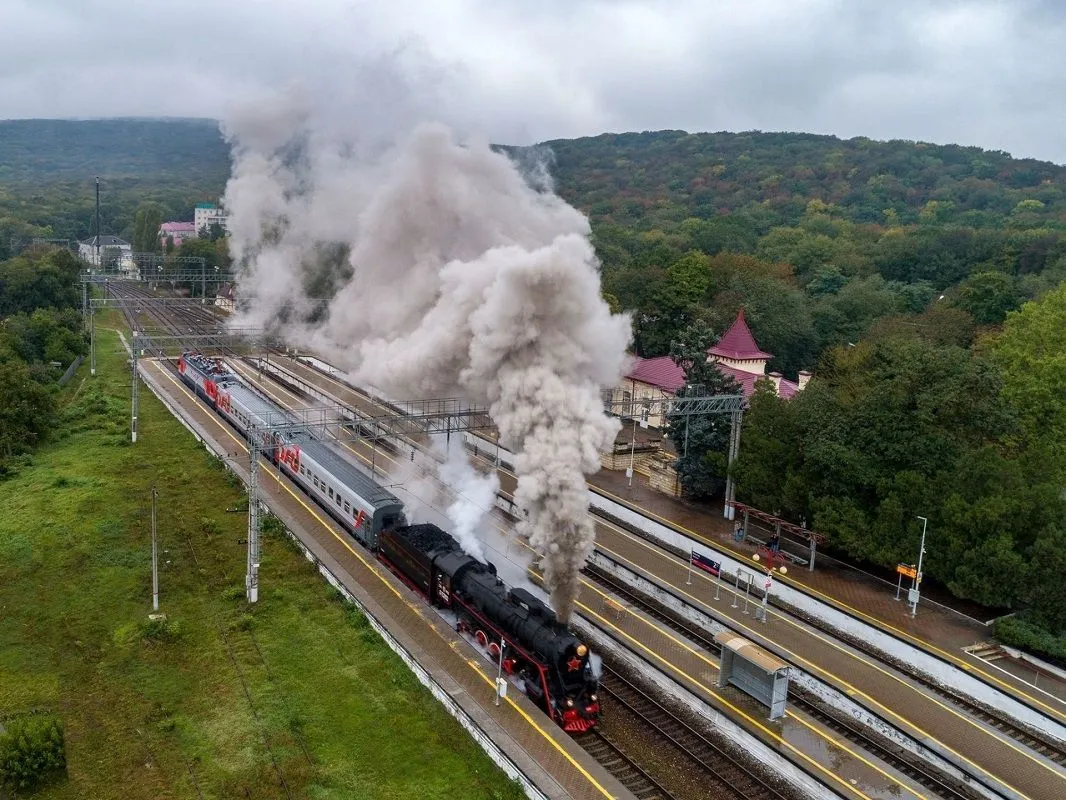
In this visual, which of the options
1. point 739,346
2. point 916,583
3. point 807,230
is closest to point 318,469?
point 916,583

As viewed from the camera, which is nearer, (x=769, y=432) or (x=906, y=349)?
(x=906, y=349)

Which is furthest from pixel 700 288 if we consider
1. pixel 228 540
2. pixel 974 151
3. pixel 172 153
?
pixel 974 151

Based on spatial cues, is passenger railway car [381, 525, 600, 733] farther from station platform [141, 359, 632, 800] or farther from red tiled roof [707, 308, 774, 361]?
red tiled roof [707, 308, 774, 361]

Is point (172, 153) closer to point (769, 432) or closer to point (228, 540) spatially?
point (228, 540)

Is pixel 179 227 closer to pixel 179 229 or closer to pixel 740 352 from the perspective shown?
pixel 179 229

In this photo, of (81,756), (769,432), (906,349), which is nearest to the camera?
(81,756)

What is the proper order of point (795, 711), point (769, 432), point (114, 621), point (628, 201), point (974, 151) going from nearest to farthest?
point (795, 711) → point (114, 621) → point (769, 432) → point (628, 201) → point (974, 151)

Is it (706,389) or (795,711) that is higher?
(706,389)

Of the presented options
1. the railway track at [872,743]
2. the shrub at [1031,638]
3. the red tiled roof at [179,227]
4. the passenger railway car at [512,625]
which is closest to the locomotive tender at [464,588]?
the passenger railway car at [512,625]
